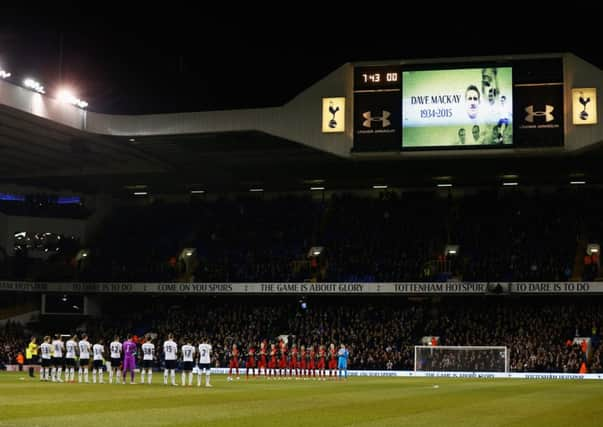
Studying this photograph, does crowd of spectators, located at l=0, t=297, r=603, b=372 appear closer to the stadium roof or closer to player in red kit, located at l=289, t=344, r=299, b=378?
player in red kit, located at l=289, t=344, r=299, b=378

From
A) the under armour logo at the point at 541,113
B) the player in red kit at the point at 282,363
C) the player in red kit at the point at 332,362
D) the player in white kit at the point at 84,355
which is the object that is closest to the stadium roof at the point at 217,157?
the under armour logo at the point at 541,113

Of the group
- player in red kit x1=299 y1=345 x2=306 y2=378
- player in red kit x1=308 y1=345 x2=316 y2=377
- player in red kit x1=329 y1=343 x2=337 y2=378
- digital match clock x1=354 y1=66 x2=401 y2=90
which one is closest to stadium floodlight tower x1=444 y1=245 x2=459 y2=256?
digital match clock x1=354 y1=66 x2=401 y2=90

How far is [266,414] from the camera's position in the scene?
71.2 ft

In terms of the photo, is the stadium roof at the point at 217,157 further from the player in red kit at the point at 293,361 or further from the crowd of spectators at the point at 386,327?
the player in red kit at the point at 293,361

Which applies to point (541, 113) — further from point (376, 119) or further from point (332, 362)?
point (332, 362)

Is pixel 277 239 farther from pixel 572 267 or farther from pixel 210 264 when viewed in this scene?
pixel 572 267

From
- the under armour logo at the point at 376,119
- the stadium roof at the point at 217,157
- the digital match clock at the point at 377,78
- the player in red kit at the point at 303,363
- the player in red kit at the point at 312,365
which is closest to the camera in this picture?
the player in red kit at the point at 312,365

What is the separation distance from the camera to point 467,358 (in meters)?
53.7

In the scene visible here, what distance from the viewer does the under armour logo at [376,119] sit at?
169ft

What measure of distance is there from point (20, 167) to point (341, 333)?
23.8 metres

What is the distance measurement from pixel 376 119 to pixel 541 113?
8.65 meters

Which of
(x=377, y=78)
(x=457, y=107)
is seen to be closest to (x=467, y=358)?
(x=457, y=107)

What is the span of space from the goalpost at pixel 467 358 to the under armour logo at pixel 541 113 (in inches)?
509

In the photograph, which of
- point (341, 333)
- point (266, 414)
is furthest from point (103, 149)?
point (266, 414)
